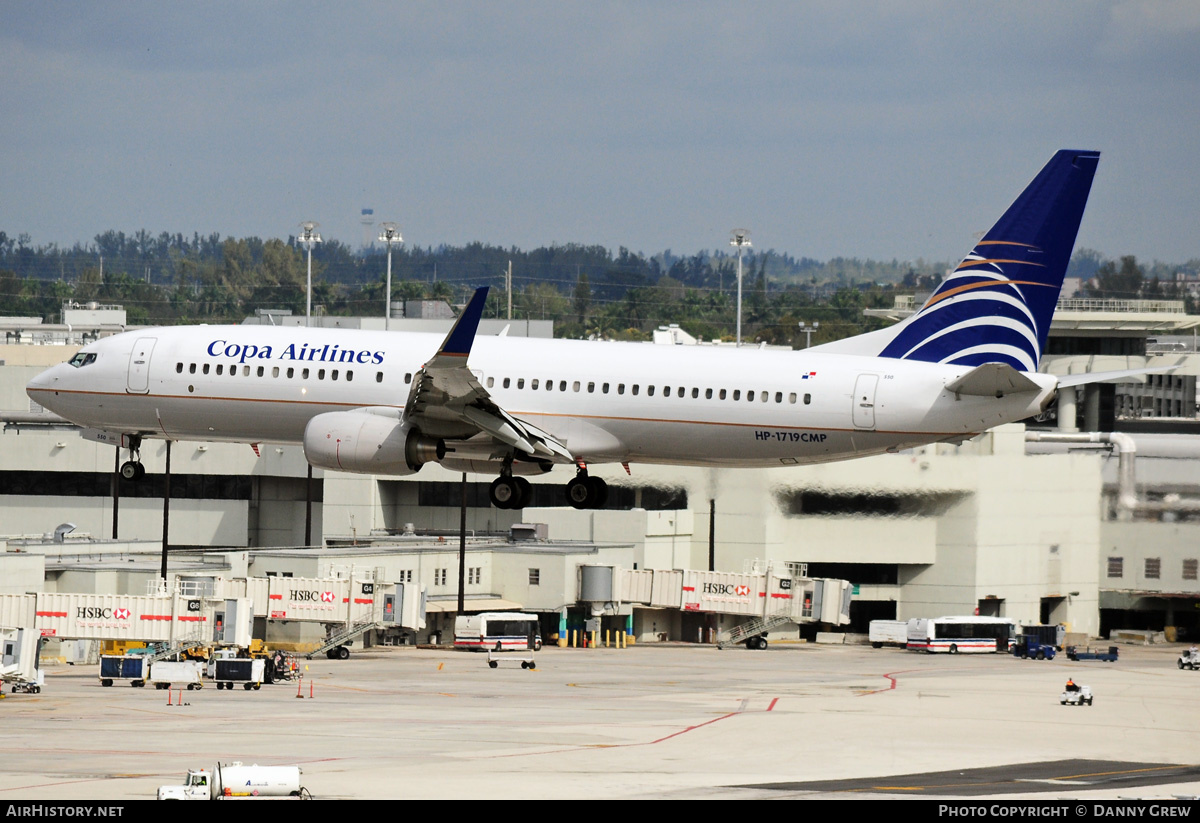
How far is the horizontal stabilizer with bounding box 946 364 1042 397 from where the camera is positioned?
47.2m

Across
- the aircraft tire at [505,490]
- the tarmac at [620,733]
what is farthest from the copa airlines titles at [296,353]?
the tarmac at [620,733]

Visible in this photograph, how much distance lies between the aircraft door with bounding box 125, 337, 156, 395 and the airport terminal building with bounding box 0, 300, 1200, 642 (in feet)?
119

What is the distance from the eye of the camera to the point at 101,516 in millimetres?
119250

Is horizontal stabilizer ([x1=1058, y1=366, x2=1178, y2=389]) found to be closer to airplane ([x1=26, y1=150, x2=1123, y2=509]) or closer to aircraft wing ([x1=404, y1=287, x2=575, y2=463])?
airplane ([x1=26, y1=150, x2=1123, y2=509])

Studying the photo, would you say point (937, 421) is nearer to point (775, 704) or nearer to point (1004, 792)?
point (1004, 792)

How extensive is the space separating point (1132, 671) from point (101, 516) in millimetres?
67957

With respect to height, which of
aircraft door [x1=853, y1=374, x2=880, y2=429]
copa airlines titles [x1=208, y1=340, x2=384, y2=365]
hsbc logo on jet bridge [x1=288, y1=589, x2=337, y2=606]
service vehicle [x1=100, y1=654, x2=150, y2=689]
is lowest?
service vehicle [x1=100, y1=654, x2=150, y2=689]

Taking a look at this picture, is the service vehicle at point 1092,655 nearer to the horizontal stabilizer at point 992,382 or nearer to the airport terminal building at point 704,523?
the airport terminal building at point 704,523

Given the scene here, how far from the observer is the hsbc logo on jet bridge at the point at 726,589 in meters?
100

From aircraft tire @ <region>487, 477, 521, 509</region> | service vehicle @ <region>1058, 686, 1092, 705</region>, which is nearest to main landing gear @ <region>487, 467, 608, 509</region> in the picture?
aircraft tire @ <region>487, 477, 521, 509</region>

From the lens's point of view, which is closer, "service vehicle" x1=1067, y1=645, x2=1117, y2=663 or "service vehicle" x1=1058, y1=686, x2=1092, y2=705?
"service vehicle" x1=1058, y1=686, x2=1092, y2=705

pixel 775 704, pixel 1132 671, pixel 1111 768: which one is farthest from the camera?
pixel 1132 671

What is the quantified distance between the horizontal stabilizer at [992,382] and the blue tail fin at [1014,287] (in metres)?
2.63

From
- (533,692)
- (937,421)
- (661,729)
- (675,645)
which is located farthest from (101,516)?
(937,421)
